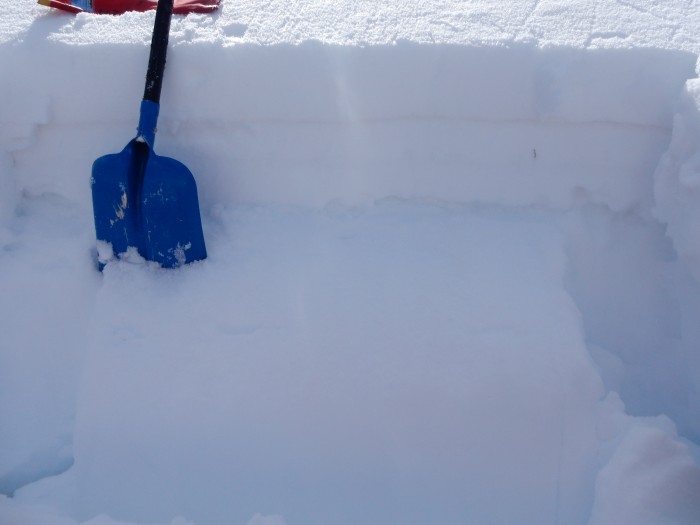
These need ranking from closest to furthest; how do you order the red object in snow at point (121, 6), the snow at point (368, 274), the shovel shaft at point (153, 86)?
the snow at point (368, 274) → the shovel shaft at point (153, 86) → the red object in snow at point (121, 6)

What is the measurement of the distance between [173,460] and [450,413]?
559 mm

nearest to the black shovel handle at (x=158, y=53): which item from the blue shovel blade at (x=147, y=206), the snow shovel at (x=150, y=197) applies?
the snow shovel at (x=150, y=197)

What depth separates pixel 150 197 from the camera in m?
Answer: 1.55

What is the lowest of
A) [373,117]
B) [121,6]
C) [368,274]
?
[368,274]

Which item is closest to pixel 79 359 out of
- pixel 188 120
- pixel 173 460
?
pixel 173 460

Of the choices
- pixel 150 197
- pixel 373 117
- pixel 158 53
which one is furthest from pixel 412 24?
pixel 150 197

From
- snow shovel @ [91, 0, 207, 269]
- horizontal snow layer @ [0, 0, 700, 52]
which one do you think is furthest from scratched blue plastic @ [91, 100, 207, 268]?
horizontal snow layer @ [0, 0, 700, 52]

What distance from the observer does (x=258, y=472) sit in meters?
1.38

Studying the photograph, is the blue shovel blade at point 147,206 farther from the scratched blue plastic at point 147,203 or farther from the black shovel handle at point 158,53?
the black shovel handle at point 158,53

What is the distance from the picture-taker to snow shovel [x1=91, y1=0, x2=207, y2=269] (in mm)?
1536

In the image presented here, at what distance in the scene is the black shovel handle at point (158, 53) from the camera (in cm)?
152

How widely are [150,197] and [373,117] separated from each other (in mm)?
528

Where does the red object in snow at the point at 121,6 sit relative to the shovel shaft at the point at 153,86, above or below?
above

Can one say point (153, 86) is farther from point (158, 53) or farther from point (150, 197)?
point (150, 197)
